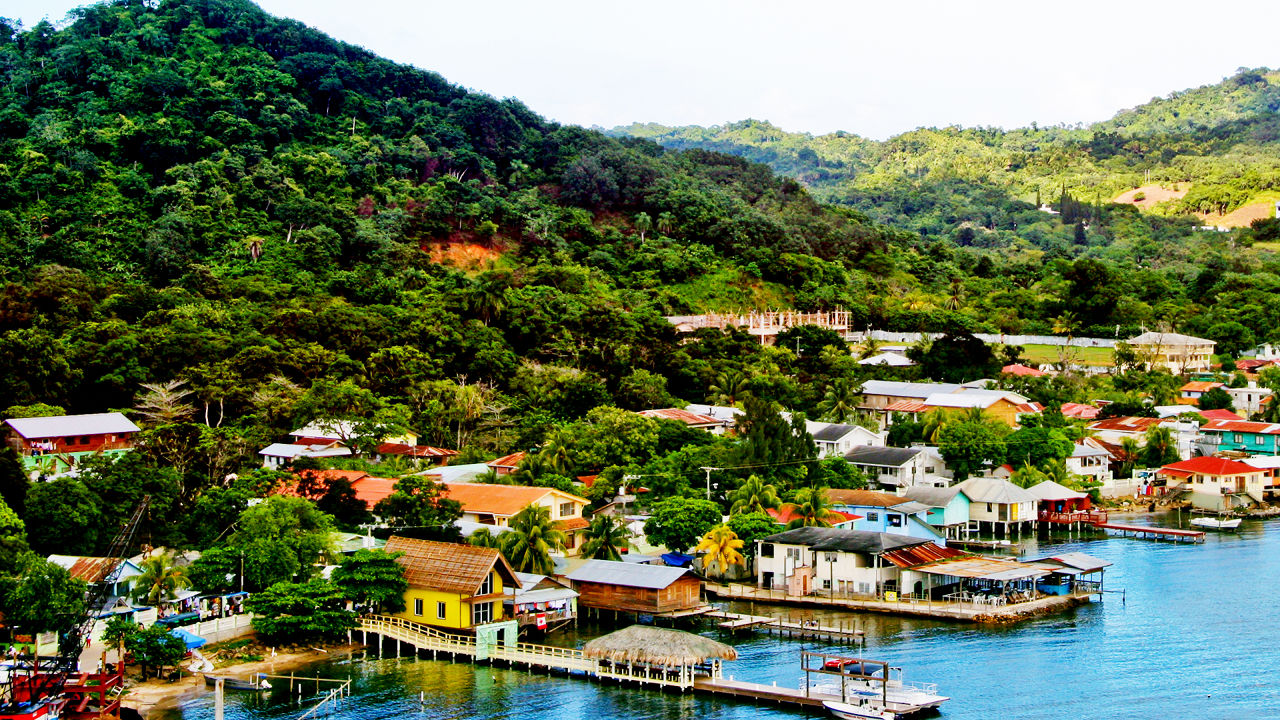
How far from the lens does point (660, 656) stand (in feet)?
93.3

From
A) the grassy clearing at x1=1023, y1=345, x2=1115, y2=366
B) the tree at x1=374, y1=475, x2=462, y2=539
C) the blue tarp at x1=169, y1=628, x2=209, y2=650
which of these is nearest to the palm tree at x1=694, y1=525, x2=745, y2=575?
the tree at x1=374, y1=475, x2=462, y2=539

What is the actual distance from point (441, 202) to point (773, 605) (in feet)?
167

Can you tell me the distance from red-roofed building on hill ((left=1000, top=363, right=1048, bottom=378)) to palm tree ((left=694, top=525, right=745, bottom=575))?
34.9 m

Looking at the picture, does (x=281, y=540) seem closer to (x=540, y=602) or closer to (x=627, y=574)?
(x=540, y=602)

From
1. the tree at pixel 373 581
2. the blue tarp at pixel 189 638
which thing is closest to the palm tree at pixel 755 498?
the tree at pixel 373 581

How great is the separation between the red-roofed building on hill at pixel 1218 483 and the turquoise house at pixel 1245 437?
138 inches

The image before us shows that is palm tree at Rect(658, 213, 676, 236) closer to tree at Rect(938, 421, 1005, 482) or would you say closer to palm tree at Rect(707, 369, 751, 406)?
palm tree at Rect(707, 369, 751, 406)

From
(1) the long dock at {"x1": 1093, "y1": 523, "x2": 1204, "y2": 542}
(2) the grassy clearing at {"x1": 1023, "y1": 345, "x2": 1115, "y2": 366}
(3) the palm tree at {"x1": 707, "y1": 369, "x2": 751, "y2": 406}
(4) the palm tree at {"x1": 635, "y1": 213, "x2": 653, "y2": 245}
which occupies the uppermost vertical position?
Answer: (4) the palm tree at {"x1": 635, "y1": 213, "x2": 653, "y2": 245}

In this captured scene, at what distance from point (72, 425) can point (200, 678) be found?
2090 centimetres

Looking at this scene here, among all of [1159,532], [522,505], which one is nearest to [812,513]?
[522,505]

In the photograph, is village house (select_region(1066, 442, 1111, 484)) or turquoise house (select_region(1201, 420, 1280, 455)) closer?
village house (select_region(1066, 442, 1111, 484))

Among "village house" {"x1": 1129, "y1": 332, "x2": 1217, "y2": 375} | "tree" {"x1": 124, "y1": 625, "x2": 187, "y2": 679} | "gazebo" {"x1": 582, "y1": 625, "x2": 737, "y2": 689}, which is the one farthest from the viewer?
"village house" {"x1": 1129, "y1": 332, "x2": 1217, "y2": 375}

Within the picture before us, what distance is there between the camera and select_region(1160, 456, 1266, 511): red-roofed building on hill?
52125 millimetres

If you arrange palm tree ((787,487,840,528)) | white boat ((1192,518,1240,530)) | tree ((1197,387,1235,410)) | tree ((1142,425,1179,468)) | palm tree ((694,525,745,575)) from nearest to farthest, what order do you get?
palm tree ((694,525,745,575)) → palm tree ((787,487,840,528)) → white boat ((1192,518,1240,530)) → tree ((1142,425,1179,468)) → tree ((1197,387,1235,410))
